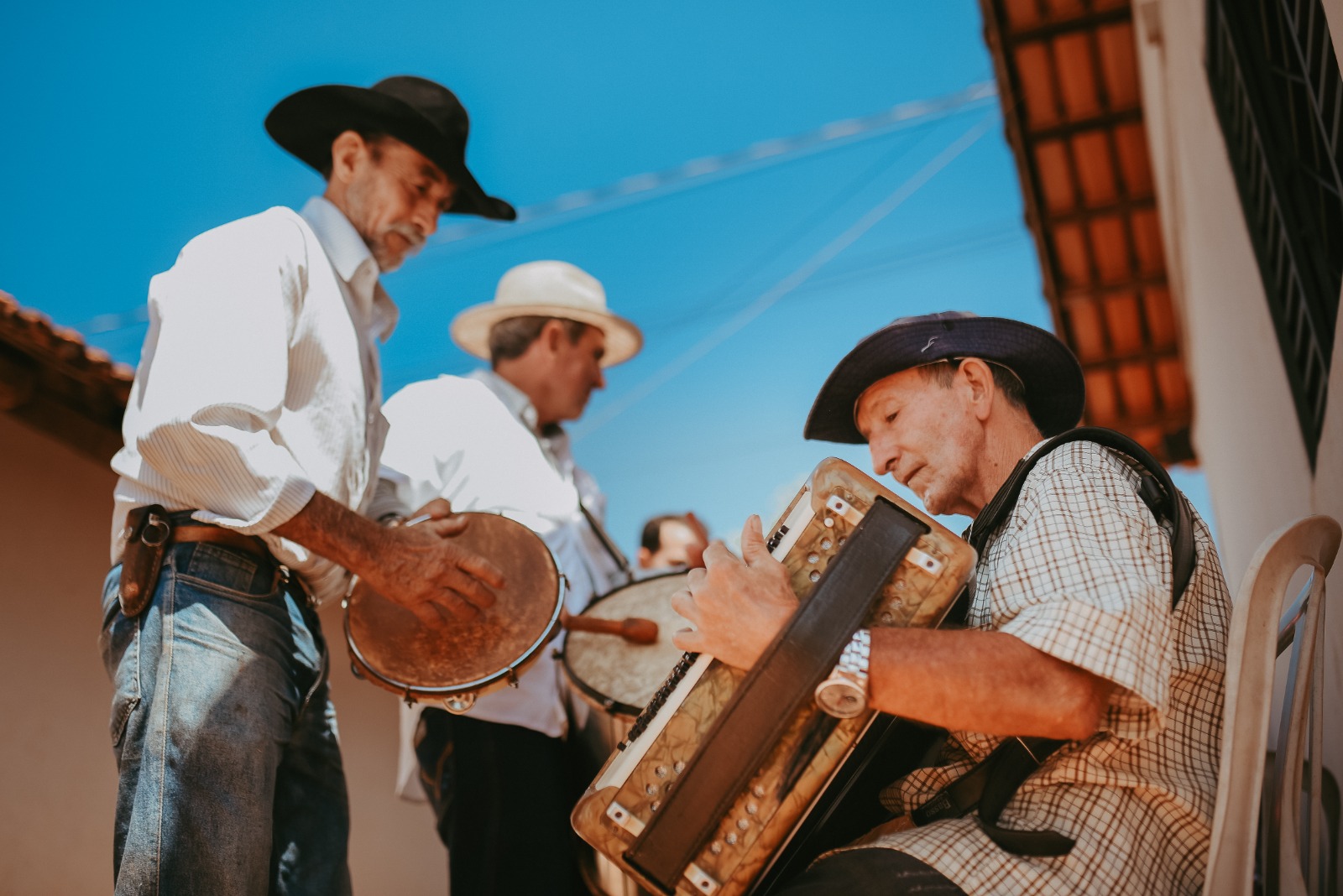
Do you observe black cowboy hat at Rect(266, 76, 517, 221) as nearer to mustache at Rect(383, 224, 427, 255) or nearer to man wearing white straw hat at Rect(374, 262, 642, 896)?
mustache at Rect(383, 224, 427, 255)

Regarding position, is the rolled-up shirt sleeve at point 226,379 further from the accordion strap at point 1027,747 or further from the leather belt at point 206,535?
the accordion strap at point 1027,747

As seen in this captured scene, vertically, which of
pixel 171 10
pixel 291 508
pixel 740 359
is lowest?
pixel 740 359

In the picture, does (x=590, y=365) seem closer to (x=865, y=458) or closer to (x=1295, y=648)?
(x=865, y=458)

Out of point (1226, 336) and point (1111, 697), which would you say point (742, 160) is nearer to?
point (1226, 336)

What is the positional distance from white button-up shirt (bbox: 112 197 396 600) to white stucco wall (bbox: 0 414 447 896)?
1.63 meters

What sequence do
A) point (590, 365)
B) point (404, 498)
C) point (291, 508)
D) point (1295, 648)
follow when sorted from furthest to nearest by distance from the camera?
point (590, 365) < point (404, 498) < point (291, 508) < point (1295, 648)

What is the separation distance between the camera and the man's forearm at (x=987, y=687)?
166 cm

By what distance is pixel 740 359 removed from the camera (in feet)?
49.0

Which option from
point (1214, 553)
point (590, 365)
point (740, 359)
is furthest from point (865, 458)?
point (740, 359)

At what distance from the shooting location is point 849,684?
1.73m

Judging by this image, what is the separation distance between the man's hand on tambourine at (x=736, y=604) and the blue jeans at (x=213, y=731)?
91 cm

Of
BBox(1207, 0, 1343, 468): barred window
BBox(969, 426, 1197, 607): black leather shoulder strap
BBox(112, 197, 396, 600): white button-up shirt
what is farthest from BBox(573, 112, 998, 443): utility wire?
BBox(969, 426, 1197, 607): black leather shoulder strap

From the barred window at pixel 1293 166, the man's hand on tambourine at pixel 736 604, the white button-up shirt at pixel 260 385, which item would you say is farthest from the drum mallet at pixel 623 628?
the barred window at pixel 1293 166

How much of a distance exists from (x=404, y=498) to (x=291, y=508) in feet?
3.37
